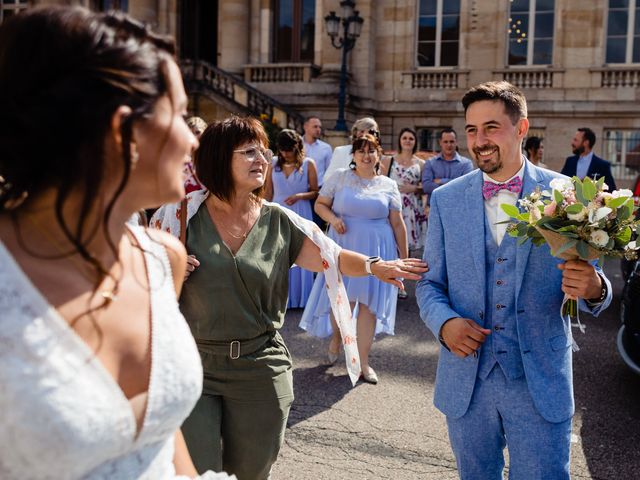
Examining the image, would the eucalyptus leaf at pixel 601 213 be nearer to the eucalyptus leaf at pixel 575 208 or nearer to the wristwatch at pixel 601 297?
the eucalyptus leaf at pixel 575 208

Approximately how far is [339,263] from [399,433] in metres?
2.12

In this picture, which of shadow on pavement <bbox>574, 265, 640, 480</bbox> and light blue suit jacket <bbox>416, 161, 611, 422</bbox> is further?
shadow on pavement <bbox>574, 265, 640, 480</bbox>

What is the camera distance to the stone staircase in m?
20.4

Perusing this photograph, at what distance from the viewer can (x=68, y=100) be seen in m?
1.50

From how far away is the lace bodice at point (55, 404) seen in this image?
4.83ft

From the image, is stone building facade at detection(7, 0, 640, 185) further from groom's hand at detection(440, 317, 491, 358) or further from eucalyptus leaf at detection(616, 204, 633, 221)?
eucalyptus leaf at detection(616, 204, 633, 221)

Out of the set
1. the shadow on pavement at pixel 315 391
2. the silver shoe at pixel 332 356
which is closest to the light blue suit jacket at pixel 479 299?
the shadow on pavement at pixel 315 391

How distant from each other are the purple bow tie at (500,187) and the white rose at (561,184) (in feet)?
0.61

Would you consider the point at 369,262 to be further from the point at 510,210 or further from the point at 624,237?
the point at 624,237

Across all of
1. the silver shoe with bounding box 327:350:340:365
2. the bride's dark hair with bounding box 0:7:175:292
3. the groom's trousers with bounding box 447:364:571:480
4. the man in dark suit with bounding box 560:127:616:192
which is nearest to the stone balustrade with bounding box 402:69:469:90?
the man in dark suit with bounding box 560:127:616:192

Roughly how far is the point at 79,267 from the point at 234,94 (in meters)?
20.5

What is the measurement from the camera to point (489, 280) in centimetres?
316

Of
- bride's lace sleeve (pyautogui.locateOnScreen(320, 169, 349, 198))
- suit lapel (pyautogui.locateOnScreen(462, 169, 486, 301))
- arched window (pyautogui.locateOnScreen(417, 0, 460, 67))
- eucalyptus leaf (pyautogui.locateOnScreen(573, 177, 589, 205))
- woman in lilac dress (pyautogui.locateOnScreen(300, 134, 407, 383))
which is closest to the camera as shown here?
eucalyptus leaf (pyautogui.locateOnScreen(573, 177, 589, 205))

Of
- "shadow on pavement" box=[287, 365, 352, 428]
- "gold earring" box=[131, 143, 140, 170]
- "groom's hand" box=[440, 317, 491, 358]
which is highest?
"gold earring" box=[131, 143, 140, 170]
